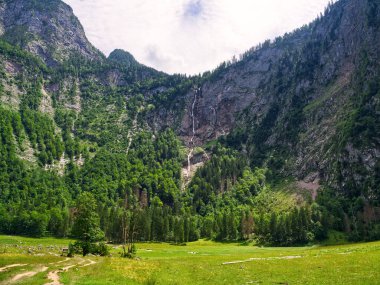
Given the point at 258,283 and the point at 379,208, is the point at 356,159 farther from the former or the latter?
the point at 258,283

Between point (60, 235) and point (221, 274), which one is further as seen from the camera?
point (60, 235)

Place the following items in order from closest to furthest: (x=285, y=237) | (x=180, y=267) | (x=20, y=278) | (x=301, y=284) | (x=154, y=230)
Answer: (x=301, y=284) → (x=20, y=278) → (x=180, y=267) → (x=285, y=237) → (x=154, y=230)

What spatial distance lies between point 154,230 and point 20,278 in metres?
130

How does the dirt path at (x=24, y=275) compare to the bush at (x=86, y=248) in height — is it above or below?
below

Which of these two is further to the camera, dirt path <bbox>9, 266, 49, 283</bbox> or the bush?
the bush

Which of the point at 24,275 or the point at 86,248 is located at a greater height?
the point at 86,248

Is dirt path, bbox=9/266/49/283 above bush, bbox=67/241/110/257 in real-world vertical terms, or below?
below

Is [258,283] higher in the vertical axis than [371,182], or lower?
lower

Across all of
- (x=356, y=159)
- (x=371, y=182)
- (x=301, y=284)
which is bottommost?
(x=301, y=284)

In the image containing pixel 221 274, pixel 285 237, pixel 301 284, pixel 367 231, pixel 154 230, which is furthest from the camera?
pixel 154 230

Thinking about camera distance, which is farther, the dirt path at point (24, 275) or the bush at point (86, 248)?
Result: the bush at point (86, 248)

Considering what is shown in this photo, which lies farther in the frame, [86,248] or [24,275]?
[86,248]

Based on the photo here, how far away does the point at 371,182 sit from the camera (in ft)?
561

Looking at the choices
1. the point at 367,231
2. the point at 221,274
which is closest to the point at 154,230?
the point at 367,231
